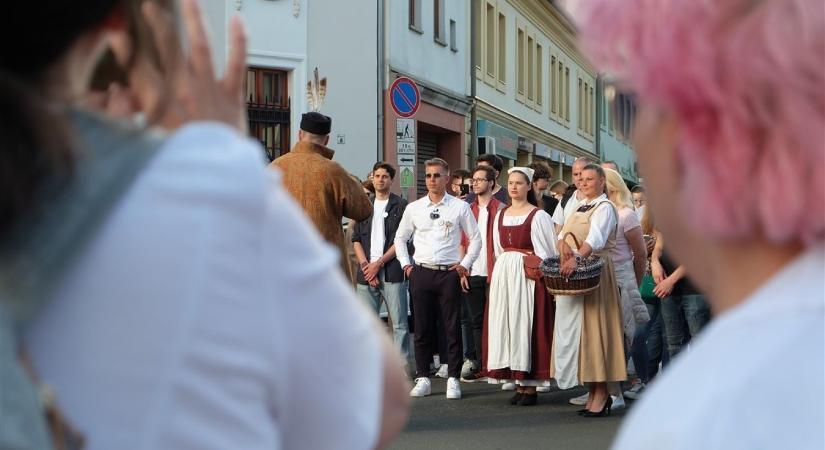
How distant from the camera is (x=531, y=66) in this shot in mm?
39375

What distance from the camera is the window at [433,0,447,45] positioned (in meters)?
28.2

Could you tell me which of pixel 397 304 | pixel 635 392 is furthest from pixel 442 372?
pixel 635 392

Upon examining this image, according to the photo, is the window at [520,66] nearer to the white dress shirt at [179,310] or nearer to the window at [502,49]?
the window at [502,49]

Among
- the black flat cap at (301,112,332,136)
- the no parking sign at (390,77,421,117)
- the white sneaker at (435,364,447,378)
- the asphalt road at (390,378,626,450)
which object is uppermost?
the no parking sign at (390,77,421,117)

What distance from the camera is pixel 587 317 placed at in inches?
360

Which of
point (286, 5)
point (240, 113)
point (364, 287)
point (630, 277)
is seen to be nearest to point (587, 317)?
point (630, 277)

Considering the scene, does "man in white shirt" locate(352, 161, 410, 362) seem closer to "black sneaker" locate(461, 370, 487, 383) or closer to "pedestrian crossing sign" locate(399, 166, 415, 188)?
"black sneaker" locate(461, 370, 487, 383)

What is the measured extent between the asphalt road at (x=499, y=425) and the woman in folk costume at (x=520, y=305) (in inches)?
10.3

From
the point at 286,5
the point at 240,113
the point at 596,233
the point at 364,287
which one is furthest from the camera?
the point at 286,5

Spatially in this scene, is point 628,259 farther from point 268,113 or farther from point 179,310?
point 268,113

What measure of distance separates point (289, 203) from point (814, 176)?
53 cm

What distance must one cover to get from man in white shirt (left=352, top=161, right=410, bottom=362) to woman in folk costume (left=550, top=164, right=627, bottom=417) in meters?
2.19

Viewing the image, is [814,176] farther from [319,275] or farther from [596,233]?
[596,233]

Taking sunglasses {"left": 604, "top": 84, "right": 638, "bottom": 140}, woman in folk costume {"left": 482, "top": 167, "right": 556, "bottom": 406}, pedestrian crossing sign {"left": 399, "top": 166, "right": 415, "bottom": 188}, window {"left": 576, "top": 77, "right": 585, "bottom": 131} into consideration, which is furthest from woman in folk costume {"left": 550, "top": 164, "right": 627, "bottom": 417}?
window {"left": 576, "top": 77, "right": 585, "bottom": 131}
